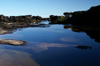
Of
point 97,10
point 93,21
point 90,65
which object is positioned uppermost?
point 97,10

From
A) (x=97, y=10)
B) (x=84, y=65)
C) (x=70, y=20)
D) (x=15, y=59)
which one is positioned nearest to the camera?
(x=84, y=65)

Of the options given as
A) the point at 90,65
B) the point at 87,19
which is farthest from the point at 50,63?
the point at 87,19

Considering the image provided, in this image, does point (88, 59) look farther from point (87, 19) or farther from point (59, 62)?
point (87, 19)

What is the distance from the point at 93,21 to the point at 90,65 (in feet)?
276

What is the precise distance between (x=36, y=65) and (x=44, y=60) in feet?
10.6

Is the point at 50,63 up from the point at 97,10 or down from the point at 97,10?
down

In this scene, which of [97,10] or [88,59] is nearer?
[88,59]

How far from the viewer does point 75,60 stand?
26.8 meters

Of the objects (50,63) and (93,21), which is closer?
(50,63)

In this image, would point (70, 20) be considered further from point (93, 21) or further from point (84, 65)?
point (84, 65)

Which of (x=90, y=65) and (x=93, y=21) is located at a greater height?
(x=93, y=21)

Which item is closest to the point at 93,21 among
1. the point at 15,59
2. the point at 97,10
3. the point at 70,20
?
the point at 97,10

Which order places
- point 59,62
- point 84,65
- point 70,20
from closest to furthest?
point 84,65 < point 59,62 < point 70,20

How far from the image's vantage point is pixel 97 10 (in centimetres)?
9625
